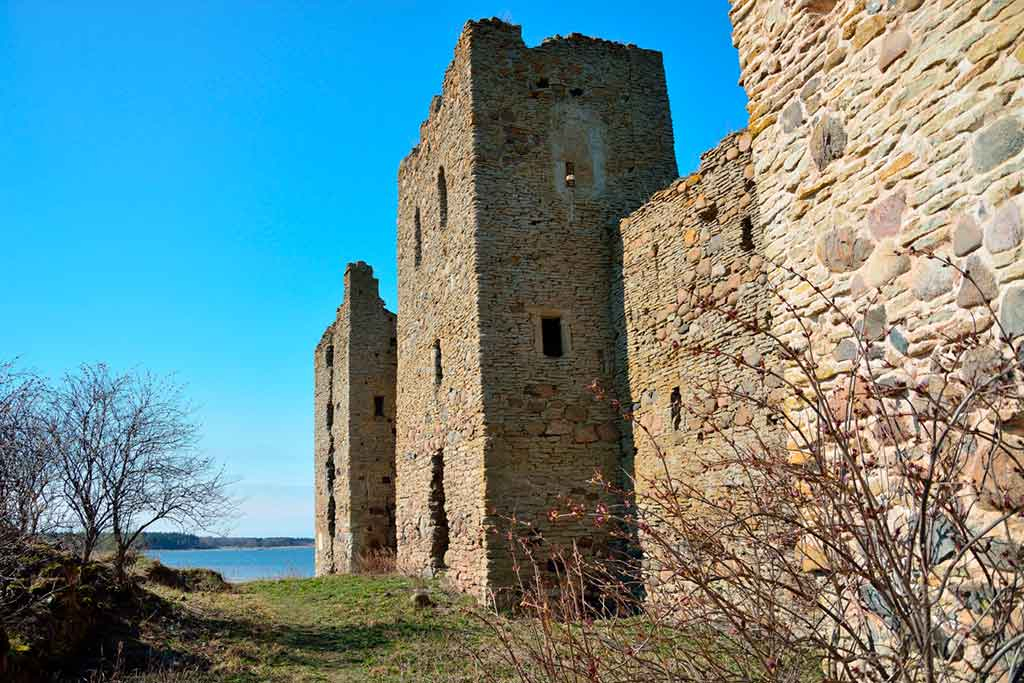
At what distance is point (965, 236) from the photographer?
3.16m

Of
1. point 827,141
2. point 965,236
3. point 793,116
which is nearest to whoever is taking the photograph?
point 965,236

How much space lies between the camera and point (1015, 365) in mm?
2645

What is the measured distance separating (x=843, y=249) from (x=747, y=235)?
5283 millimetres

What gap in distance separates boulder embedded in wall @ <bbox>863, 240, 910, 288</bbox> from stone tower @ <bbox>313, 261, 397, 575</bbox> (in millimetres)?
16727

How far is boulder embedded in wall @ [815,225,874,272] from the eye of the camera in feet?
12.2

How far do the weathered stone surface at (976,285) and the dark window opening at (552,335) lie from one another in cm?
862

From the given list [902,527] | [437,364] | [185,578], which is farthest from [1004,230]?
[185,578]

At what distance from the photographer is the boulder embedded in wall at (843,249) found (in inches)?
146

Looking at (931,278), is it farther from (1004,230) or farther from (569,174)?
(569,174)

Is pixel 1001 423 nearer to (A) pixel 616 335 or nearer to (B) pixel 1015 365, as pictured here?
(B) pixel 1015 365

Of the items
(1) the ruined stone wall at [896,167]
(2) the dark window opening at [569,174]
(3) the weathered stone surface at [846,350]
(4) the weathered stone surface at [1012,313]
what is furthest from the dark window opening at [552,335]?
(4) the weathered stone surface at [1012,313]

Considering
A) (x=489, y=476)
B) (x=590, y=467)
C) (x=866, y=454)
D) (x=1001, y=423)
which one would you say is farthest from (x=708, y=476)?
(x=1001, y=423)

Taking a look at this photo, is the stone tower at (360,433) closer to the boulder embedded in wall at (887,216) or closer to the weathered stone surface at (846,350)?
the weathered stone surface at (846,350)

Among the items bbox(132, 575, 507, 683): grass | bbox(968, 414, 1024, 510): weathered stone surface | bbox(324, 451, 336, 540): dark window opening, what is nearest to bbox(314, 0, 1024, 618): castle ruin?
bbox(968, 414, 1024, 510): weathered stone surface
